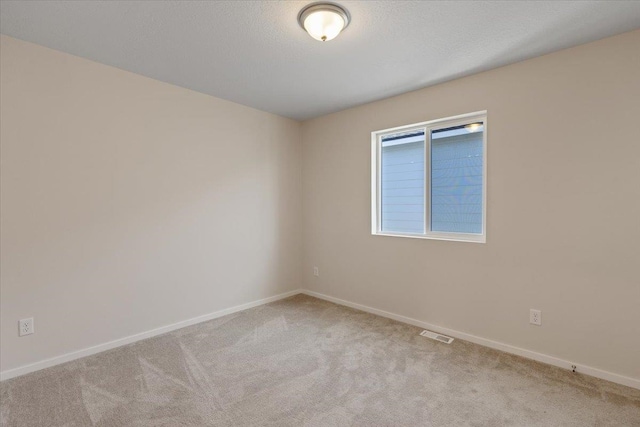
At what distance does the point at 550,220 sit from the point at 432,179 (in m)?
1.10

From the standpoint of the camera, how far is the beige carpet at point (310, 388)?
5.91 feet

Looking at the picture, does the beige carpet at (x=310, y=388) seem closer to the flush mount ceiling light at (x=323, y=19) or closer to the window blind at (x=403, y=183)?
the window blind at (x=403, y=183)

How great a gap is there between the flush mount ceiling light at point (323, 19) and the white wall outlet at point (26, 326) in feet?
9.55

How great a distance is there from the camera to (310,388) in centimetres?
209

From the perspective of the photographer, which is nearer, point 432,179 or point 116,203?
point 116,203

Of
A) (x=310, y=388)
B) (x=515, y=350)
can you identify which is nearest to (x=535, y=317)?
(x=515, y=350)

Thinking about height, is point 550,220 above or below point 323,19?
below

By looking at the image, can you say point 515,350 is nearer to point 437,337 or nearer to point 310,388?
point 437,337

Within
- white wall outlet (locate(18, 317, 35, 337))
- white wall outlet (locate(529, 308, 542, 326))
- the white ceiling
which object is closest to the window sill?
white wall outlet (locate(529, 308, 542, 326))

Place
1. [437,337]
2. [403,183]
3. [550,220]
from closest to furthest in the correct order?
[550,220] → [437,337] → [403,183]

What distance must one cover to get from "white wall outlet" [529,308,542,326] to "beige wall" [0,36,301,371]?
2833 mm

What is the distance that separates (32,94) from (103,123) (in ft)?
1.51

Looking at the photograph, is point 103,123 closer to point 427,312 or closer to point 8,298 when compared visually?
point 8,298

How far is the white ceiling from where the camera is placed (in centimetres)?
186
